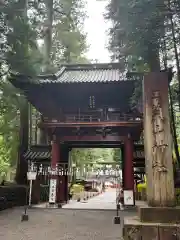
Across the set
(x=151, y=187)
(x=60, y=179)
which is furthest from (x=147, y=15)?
(x=60, y=179)

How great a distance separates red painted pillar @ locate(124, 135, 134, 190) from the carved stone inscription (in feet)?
23.6

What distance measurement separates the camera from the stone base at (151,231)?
17.3 ft

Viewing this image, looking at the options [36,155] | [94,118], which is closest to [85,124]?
[94,118]

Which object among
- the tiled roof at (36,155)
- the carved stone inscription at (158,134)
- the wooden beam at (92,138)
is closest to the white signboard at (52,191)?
the wooden beam at (92,138)

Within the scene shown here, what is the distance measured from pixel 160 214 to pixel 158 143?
1633mm

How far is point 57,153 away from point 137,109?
5.14m

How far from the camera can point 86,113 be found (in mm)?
14797

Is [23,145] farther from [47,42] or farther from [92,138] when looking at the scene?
[47,42]

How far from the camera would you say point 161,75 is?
6676 mm

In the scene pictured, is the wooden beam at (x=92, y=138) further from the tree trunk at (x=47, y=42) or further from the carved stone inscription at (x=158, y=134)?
the carved stone inscription at (x=158, y=134)

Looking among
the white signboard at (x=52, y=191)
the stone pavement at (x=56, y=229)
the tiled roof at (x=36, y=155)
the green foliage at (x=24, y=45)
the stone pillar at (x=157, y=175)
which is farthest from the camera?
the tiled roof at (x=36, y=155)

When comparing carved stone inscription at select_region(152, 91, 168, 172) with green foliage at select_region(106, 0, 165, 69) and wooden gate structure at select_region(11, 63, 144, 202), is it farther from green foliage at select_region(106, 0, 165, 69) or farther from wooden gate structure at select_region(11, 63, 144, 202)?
wooden gate structure at select_region(11, 63, 144, 202)

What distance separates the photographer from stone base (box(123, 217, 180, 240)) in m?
5.28

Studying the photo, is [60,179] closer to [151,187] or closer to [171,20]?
[151,187]
